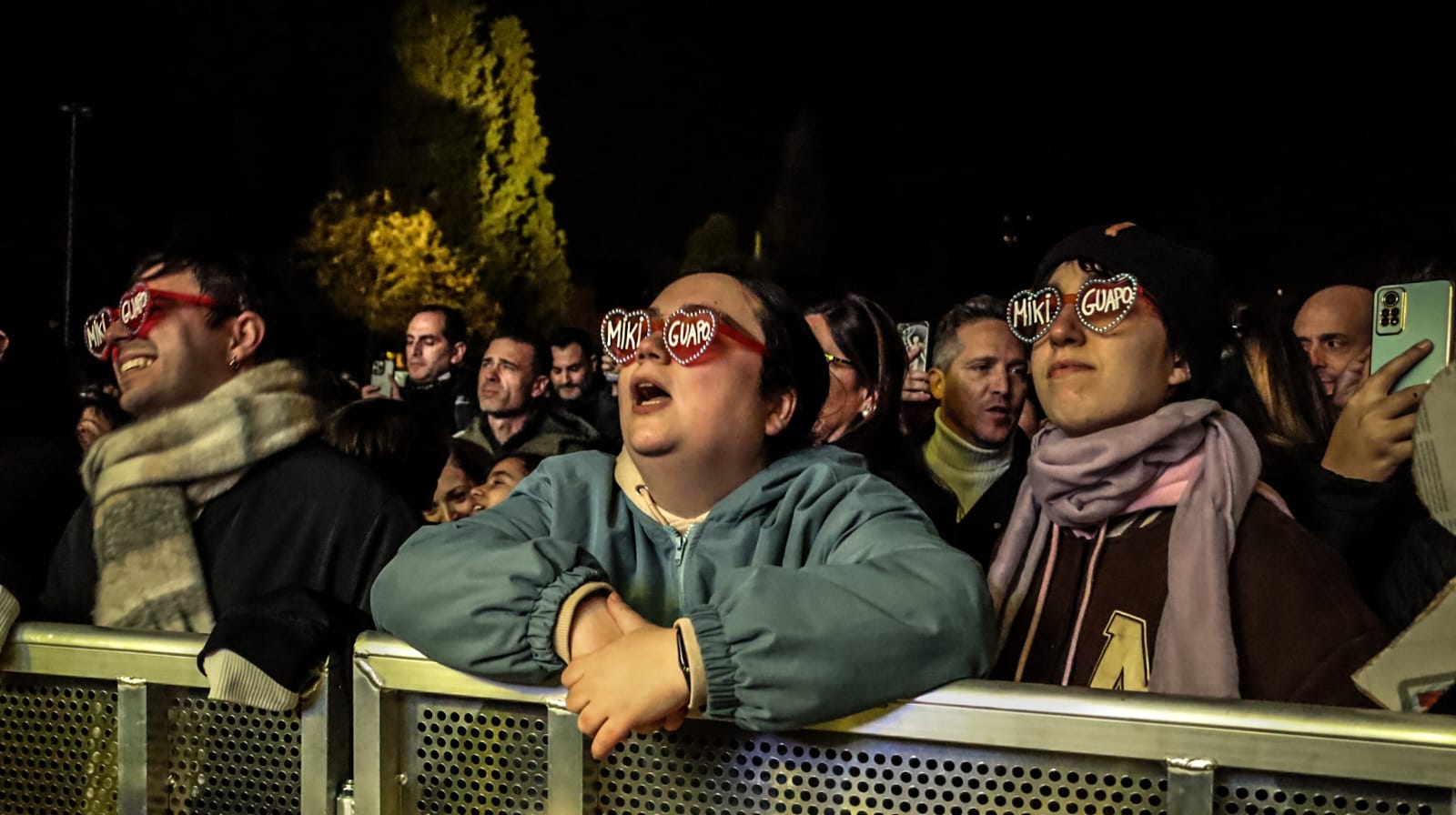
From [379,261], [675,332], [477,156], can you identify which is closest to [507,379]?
[675,332]

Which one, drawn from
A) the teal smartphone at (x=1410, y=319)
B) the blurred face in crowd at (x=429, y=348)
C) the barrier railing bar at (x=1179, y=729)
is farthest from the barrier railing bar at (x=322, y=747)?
the blurred face in crowd at (x=429, y=348)

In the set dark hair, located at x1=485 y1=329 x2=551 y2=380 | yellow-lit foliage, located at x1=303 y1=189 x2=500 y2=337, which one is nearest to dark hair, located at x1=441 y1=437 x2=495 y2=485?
dark hair, located at x1=485 y1=329 x2=551 y2=380

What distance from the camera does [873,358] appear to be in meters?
3.69

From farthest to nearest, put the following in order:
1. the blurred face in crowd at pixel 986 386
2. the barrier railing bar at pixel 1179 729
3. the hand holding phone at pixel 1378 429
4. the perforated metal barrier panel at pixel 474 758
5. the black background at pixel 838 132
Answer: the black background at pixel 838 132, the blurred face in crowd at pixel 986 386, the hand holding phone at pixel 1378 429, the perforated metal barrier panel at pixel 474 758, the barrier railing bar at pixel 1179 729

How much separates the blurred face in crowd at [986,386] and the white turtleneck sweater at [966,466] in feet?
0.08

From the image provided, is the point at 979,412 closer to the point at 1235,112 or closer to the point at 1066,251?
the point at 1066,251

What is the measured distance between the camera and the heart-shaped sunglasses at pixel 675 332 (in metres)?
2.16

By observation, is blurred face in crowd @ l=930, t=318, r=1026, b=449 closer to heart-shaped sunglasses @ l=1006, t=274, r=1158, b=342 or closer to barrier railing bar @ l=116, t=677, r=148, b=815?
heart-shaped sunglasses @ l=1006, t=274, r=1158, b=342

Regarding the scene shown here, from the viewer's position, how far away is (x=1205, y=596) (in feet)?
7.02

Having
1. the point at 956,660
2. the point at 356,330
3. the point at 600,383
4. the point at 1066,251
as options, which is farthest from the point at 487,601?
the point at 356,330

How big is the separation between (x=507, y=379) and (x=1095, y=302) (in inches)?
166

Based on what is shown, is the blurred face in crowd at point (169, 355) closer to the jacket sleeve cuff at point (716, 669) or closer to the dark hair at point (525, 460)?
the dark hair at point (525, 460)

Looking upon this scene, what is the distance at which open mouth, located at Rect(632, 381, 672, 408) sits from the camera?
220 cm

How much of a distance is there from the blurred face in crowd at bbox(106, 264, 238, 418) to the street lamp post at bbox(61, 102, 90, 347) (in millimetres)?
16941
